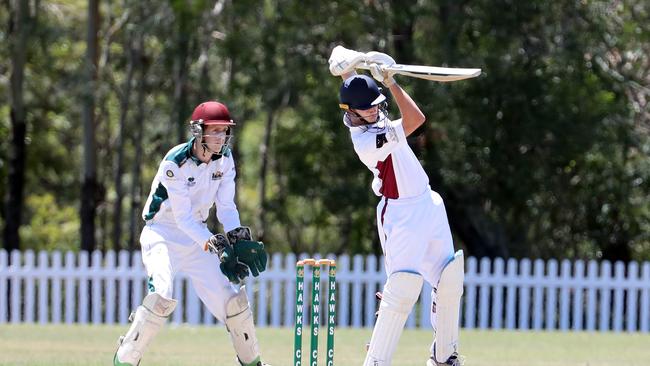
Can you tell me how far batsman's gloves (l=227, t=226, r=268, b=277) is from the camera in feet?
24.3

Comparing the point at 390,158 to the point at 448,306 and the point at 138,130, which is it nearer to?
the point at 448,306

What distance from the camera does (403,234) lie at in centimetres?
715

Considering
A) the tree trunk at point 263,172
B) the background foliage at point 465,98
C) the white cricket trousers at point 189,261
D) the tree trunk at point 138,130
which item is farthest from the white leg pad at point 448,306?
the tree trunk at point 138,130

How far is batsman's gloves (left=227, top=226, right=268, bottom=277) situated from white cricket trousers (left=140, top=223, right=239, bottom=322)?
0.83 feet

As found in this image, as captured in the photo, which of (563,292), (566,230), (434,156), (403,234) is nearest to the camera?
(403,234)

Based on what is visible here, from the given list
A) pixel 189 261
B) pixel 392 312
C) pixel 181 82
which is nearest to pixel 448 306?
pixel 392 312

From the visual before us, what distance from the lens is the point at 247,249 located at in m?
7.43

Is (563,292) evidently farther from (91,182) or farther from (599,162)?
(91,182)

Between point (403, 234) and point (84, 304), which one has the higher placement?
point (403, 234)

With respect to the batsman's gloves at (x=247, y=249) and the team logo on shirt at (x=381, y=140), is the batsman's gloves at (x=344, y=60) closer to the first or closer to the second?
the team logo on shirt at (x=381, y=140)

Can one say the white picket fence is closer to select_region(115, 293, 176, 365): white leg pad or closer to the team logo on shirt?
select_region(115, 293, 176, 365): white leg pad

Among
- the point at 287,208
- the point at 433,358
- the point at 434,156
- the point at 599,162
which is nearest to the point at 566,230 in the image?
the point at 599,162

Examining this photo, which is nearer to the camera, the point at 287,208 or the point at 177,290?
the point at 177,290

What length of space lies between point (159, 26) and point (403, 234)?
42.2ft
